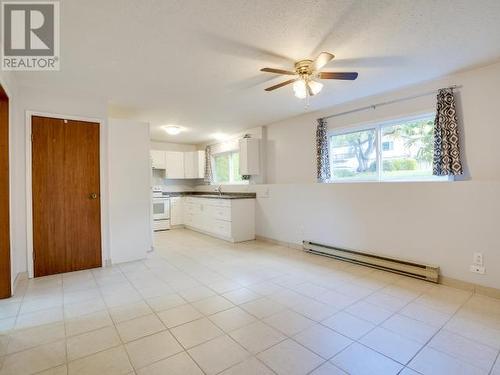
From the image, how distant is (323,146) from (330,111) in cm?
58

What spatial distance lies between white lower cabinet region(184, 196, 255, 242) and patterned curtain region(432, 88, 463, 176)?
321 cm

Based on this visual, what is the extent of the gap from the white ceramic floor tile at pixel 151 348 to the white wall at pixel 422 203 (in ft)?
9.19

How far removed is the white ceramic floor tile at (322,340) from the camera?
175cm

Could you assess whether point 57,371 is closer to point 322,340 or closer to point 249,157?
point 322,340

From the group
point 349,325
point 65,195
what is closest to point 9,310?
point 65,195

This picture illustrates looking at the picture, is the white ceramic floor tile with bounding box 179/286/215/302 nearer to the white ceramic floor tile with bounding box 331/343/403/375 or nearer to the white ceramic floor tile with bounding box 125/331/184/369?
the white ceramic floor tile with bounding box 125/331/184/369

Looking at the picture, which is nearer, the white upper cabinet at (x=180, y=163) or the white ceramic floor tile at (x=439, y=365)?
the white ceramic floor tile at (x=439, y=365)

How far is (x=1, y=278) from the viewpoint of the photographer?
2.60 m

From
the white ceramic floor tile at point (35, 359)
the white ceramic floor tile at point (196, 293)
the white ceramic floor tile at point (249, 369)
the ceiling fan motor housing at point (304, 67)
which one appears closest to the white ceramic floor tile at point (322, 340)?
the white ceramic floor tile at point (249, 369)

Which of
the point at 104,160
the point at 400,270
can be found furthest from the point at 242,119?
the point at 400,270

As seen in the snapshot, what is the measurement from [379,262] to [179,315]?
101 inches

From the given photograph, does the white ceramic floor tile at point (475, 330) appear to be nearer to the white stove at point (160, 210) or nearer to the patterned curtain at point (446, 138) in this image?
the patterned curtain at point (446, 138)

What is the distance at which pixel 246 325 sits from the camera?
2078 millimetres

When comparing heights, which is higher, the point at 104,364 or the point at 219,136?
the point at 219,136
